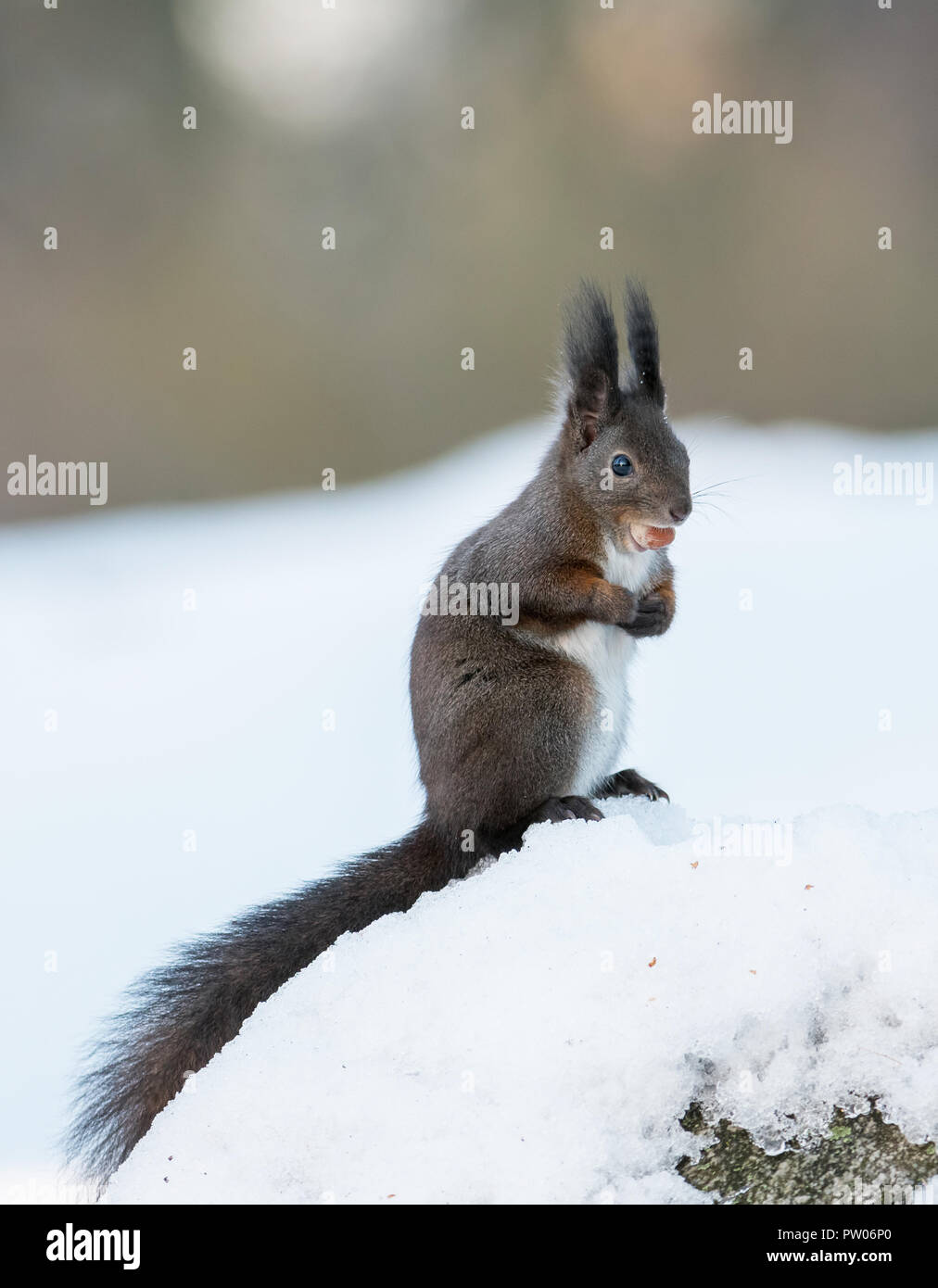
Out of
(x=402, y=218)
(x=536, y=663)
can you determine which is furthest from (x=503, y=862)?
(x=402, y=218)

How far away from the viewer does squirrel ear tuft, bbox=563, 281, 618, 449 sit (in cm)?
366

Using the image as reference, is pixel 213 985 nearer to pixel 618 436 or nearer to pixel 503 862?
pixel 503 862

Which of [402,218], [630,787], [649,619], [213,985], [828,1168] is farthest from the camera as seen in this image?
[402,218]

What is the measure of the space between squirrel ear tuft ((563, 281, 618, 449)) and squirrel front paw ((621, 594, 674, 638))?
18.2 inches

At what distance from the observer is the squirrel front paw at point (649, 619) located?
3.57 m

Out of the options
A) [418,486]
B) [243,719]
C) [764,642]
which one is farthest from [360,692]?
[418,486]

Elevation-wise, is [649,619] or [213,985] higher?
[649,619]

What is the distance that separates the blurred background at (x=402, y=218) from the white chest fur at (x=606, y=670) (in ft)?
20.9

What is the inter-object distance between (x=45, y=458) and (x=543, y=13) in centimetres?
476

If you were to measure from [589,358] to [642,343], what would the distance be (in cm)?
16

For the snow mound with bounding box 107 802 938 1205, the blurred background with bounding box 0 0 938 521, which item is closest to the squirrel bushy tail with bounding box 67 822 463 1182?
the snow mound with bounding box 107 802 938 1205

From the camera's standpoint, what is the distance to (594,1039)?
225 cm

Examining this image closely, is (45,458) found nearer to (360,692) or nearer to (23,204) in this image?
(23,204)

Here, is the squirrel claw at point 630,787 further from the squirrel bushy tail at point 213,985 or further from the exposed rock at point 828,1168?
the exposed rock at point 828,1168
